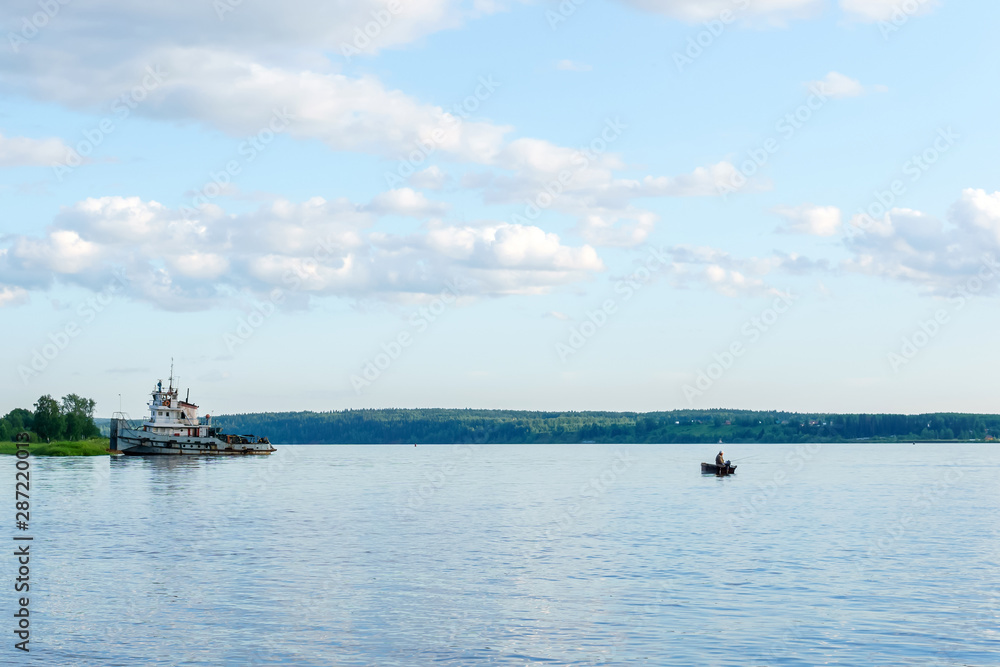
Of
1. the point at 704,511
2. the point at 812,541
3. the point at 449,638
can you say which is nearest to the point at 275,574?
the point at 449,638

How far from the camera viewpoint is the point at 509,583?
35500 mm

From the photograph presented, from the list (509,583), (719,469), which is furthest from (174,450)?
(509,583)

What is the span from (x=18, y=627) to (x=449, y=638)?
12496 millimetres

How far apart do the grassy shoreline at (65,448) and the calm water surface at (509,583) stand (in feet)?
345

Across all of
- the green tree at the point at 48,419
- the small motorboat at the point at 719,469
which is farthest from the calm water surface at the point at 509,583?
the green tree at the point at 48,419

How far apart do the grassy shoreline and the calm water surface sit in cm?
10520

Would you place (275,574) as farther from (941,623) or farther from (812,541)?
(812,541)

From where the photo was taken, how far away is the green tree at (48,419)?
Answer: 182750 mm

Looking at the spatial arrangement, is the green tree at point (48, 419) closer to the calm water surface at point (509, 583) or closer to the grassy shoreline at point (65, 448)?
the grassy shoreline at point (65, 448)

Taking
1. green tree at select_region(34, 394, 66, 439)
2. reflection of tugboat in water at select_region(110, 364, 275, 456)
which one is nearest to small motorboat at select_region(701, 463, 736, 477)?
reflection of tugboat in water at select_region(110, 364, 275, 456)

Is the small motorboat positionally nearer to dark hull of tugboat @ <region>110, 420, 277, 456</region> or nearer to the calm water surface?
the calm water surface

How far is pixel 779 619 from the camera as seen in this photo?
29109 millimetres

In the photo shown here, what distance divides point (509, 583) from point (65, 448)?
158353 millimetres

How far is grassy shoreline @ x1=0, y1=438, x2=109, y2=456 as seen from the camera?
549 ft
